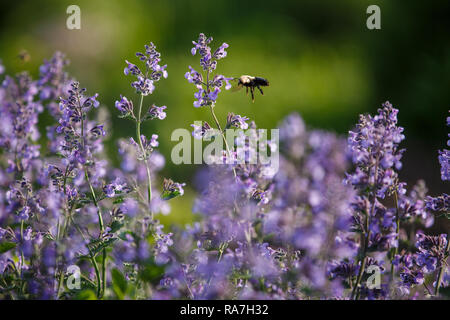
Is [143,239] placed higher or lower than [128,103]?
lower

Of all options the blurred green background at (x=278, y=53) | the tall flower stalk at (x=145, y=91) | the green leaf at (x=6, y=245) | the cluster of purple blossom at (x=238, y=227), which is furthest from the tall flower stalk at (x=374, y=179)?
the blurred green background at (x=278, y=53)

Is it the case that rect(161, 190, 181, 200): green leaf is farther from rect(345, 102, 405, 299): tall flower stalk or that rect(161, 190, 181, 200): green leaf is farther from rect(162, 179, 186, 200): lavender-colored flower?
rect(345, 102, 405, 299): tall flower stalk

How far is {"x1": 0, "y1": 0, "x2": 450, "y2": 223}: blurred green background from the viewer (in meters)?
5.05

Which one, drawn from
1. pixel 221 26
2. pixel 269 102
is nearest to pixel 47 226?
pixel 269 102

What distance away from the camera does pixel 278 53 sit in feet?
19.7

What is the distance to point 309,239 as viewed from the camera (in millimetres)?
1342

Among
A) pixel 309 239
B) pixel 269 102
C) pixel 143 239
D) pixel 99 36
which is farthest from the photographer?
pixel 99 36

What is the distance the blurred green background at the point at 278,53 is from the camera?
5.05 metres

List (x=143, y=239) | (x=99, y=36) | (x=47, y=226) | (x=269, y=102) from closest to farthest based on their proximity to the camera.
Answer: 1. (x=143, y=239)
2. (x=47, y=226)
3. (x=269, y=102)
4. (x=99, y=36)

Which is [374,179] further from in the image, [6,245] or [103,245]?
[6,245]

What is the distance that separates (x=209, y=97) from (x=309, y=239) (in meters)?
0.61

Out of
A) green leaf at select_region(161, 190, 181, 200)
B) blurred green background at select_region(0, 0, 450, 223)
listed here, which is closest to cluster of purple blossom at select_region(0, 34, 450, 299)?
green leaf at select_region(161, 190, 181, 200)
